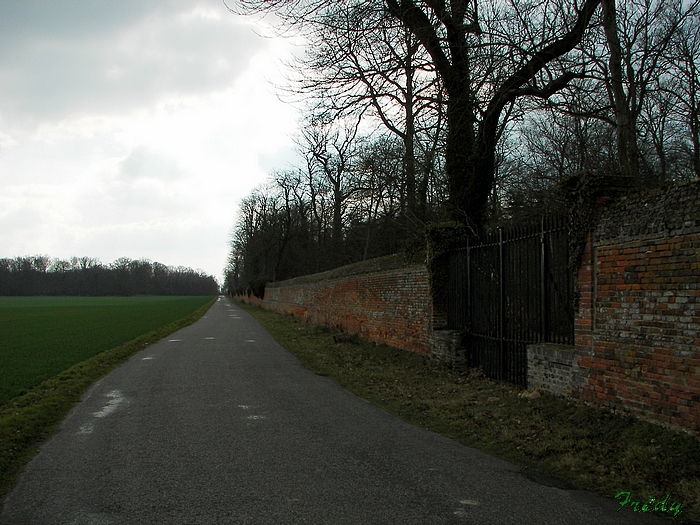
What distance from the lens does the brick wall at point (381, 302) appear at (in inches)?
459

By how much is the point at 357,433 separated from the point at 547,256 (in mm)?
3664

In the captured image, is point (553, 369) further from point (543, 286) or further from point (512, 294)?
point (512, 294)

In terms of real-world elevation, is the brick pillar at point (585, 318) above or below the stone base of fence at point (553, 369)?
above

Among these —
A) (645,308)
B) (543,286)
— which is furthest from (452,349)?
(645,308)

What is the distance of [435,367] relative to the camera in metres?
10.3

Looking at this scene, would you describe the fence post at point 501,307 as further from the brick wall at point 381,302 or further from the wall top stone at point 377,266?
the wall top stone at point 377,266

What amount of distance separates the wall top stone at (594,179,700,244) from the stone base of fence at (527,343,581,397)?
1.53 metres

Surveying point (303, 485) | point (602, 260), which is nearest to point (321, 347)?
point (602, 260)

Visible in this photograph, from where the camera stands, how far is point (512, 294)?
8.33m

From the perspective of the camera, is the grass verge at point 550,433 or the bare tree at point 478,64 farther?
the bare tree at point 478,64

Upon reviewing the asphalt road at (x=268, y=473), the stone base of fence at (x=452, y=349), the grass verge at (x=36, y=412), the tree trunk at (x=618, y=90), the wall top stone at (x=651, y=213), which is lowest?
the grass verge at (x=36, y=412)

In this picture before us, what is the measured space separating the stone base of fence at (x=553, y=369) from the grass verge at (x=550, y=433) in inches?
8.4

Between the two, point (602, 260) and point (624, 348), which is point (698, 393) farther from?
point (602, 260)

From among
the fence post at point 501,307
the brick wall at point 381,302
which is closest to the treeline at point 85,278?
the brick wall at point 381,302
